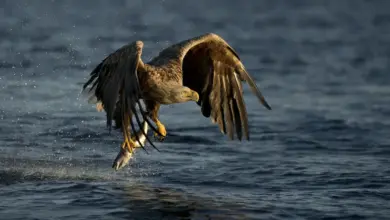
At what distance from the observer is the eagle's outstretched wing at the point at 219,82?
1138 cm

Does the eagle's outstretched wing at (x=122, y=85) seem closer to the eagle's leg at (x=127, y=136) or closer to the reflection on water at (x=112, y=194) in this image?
the eagle's leg at (x=127, y=136)

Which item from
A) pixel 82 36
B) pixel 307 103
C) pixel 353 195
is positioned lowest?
pixel 353 195

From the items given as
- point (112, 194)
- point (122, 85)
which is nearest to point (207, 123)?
point (112, 194)

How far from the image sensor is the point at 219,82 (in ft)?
37.6

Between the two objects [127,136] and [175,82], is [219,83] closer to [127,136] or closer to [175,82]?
[175,82]

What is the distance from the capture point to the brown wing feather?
11375 millimetres

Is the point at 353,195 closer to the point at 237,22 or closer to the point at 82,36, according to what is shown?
the point at 82,36

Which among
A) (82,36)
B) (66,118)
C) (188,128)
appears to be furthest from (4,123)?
(82,36)

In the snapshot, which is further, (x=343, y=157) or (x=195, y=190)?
(x=343, y=157)

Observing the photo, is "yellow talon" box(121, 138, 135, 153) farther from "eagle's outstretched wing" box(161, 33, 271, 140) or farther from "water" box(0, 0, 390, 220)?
"eagle's outstretched wing" box(161, 33, 271, 140)

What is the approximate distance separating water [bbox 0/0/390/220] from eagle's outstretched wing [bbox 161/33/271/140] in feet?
2.12

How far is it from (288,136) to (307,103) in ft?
7.19

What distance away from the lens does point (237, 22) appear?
22.7 metres

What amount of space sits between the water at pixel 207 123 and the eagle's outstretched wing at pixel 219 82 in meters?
0.65
